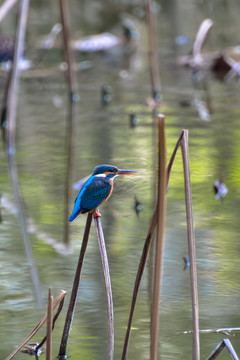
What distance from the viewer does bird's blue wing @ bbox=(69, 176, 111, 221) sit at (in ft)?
6.87

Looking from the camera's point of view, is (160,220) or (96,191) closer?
(160,220)

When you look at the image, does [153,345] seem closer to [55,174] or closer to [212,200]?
[212,200]

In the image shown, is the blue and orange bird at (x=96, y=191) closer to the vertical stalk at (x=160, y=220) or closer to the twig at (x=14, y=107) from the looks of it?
the vertical stalk at (x=160, y=220)

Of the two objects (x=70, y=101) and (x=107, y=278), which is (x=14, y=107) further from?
(x=107, y=278)

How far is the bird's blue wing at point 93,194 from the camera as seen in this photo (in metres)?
2.09

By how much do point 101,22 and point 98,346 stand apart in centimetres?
662

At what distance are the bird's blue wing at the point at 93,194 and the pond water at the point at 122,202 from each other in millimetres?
538

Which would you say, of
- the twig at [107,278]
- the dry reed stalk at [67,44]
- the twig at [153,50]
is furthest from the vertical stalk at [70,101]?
the twig at [107,278]

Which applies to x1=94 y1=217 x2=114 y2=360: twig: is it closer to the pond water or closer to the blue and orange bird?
the blue and orange bird

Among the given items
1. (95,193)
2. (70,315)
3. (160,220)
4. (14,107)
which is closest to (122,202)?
(14,107)

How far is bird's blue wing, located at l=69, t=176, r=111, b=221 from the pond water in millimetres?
538

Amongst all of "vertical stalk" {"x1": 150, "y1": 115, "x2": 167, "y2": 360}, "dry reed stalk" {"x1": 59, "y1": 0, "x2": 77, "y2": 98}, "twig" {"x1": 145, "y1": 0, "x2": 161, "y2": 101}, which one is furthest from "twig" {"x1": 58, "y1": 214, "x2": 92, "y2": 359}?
"twig" {"x1": 145, "y1": 0, "x2": 161, "y2": 101}

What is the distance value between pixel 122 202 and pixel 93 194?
1.86m

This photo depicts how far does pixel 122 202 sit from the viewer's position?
396 centimetres
